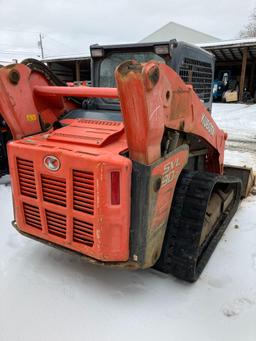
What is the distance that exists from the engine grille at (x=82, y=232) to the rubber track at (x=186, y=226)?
0.66 meters

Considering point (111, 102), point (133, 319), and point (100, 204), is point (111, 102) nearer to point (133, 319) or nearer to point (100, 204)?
point (100, 204)

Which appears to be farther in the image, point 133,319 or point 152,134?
point 133,319

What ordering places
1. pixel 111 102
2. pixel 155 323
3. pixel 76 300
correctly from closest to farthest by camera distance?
pixel 155 323
pixel 76 300
pixel 111 102

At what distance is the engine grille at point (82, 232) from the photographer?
6.74 ft

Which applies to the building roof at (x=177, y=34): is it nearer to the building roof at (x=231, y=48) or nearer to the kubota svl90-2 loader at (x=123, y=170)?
the building roof at (x=231, y=48)

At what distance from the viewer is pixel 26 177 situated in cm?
224

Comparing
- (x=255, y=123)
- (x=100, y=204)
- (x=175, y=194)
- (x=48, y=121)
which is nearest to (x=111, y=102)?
(x=48, y=121)

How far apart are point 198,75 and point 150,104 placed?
66.0 inches

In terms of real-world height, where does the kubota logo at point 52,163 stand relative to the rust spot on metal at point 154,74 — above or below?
below

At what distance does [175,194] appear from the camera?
8.04ft

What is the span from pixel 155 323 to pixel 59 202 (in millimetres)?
1062

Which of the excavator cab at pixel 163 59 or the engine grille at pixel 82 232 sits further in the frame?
the excavator cab at pixel 163 59

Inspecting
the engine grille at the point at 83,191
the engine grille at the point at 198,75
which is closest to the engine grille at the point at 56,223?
the engine grille at the point at 83,191

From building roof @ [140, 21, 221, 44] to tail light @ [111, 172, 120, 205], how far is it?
35.7 meters
